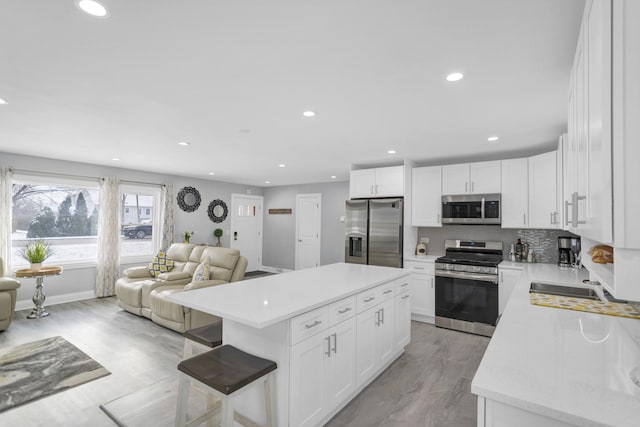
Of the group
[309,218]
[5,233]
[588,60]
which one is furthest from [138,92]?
[309,218]

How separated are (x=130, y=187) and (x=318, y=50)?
550cm

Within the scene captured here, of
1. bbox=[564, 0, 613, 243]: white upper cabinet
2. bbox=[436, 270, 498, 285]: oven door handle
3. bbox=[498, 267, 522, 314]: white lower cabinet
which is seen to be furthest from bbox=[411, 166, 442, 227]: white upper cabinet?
bbox=[564, 0, 613, 243]: white upper cabinet

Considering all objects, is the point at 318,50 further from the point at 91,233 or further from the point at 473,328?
the point at 91,233

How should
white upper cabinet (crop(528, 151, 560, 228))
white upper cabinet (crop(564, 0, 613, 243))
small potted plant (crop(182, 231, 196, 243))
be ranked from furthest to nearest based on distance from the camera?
small potted plant (crop(182, 231, 196, 243)) → white upper cabinet (crop(528, 151, 560, 228)) → white upper cabinet (crop(564, 0, 613, 243))

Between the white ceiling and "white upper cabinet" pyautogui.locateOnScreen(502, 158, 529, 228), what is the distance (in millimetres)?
308

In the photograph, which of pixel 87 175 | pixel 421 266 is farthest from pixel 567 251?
pixel 87 175

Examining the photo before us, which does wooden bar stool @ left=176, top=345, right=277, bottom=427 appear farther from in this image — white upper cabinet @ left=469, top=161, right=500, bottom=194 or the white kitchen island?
white upper cabinet @ left=469, top=161, right=500, bottom=194

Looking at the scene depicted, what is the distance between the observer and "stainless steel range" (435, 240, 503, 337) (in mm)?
3947

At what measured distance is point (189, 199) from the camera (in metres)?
6.93

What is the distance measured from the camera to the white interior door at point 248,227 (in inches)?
314

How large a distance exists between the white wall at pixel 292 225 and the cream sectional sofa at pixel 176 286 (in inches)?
118

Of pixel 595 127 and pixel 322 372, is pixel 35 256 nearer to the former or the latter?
pixel 322 372

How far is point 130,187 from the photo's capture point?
19.7ft

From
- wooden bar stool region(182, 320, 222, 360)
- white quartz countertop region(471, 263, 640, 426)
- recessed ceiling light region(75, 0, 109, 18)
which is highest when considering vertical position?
recessed ceiling light region(75, 0, 109, 18)
